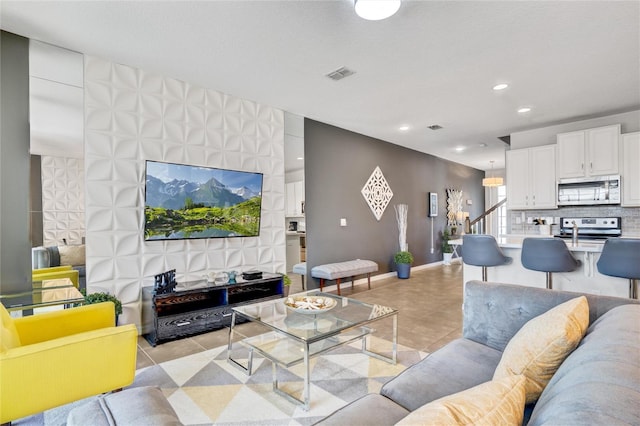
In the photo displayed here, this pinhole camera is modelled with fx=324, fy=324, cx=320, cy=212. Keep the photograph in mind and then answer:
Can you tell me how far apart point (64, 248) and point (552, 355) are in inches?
146

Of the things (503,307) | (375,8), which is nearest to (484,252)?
(503,307)

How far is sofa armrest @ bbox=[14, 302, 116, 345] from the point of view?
2031 mm

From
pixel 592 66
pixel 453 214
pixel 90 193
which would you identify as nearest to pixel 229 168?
pixel 90 193

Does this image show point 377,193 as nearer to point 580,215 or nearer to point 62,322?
point 580,215

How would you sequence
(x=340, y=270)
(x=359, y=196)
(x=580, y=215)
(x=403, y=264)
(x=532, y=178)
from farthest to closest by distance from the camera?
(x=403, y=264) → (x=359, y=196) → (x=532, y=178) → (x=580, y=215) → (x=340, y=270)

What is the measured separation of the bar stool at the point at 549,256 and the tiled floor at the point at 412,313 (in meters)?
1.02

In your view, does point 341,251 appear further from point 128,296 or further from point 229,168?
point 128,296

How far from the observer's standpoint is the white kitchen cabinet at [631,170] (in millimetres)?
4345

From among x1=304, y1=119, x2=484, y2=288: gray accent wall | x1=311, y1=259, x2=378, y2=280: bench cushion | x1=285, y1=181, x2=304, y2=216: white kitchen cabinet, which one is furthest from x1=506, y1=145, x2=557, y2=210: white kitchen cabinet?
x1=285, y1=181, x2=304, y2=216: white kitchen cabinet

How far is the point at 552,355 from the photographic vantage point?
120cm

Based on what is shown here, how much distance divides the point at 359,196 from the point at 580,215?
3.47m

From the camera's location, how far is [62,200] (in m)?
3.00

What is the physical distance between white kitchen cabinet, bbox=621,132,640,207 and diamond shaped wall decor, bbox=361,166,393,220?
11.5ft

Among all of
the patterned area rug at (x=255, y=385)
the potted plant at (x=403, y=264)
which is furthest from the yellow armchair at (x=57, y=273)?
the potted plant at (x=403, y=264)
